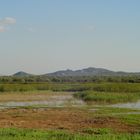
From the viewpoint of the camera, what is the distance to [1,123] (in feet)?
79.3

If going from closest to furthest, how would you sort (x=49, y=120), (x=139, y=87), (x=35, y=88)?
(x=49, y=120)
(x=139, y=87)
(x=35, y=88)

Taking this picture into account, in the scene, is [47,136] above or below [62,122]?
above

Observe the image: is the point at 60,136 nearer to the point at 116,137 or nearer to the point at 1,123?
the point at 116,137

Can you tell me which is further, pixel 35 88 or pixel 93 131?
pixel 35 88

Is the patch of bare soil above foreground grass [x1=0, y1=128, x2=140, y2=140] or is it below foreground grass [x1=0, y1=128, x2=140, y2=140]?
below

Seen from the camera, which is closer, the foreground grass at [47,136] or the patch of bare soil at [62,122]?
the foreground grass at [47,136]

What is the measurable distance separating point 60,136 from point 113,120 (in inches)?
343

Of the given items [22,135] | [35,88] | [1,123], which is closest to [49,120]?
[1,123]

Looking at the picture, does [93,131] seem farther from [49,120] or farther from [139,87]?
[139,87]

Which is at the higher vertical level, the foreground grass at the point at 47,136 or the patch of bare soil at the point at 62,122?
the foreground grass at the point at 47,136

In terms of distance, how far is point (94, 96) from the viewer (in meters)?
47.9

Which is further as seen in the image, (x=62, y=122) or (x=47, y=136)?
(x=62, y=122)

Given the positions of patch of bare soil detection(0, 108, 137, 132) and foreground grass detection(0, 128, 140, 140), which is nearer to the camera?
foreground grass detection(0, 128, 140, 140)

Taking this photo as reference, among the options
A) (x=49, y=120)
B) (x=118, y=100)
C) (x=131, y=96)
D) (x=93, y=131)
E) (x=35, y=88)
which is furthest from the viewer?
(x=35, y=88)
